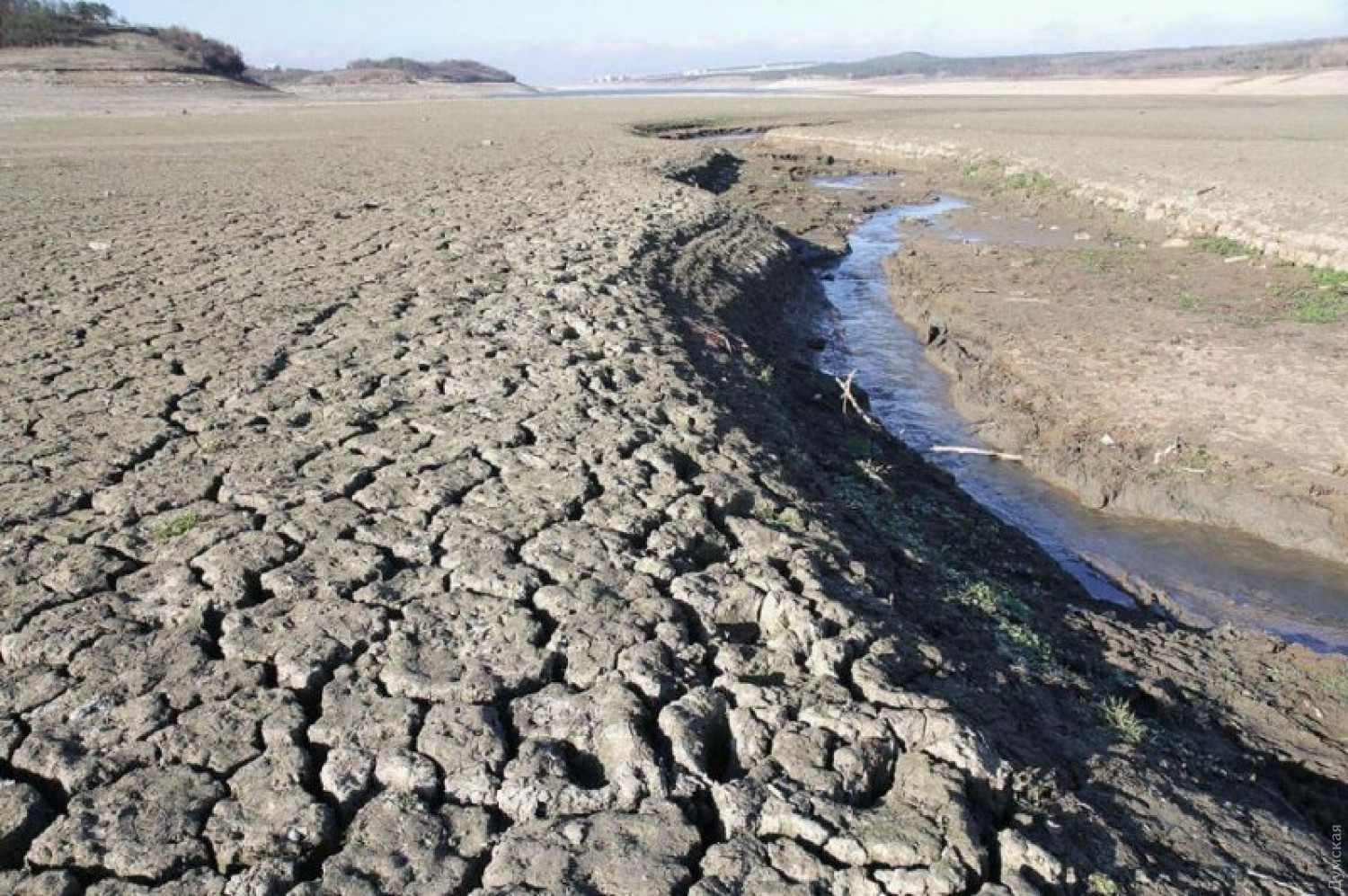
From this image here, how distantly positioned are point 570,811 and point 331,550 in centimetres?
191

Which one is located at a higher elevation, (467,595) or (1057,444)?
(467,595)

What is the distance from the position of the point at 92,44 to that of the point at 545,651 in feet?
214

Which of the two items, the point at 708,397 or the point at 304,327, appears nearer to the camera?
the point at 708,397

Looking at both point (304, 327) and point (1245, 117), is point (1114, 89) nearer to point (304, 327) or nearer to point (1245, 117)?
point (1245, 117)

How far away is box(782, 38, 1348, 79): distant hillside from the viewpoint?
107938 mm

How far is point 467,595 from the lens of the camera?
12.8 feet

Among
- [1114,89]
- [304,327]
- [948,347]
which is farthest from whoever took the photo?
[1114,89]

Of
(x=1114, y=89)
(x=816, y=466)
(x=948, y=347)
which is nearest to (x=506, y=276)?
(x=816, y=466)

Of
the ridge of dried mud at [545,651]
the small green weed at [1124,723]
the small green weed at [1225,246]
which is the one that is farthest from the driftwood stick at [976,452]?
the small green weed at [1225,246]

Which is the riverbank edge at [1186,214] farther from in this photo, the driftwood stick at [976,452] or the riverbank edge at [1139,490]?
the driftwood stick at [976,452]

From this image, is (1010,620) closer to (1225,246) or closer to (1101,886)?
(1101,886)

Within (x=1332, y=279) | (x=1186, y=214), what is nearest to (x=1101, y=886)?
(x=1332, y=279)

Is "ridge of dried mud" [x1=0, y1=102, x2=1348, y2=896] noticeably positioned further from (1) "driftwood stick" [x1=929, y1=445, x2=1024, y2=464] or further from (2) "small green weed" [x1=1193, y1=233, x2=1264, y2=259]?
(2) "small green weed" [x1=1193, y1=233, x2=1264, y2=259]

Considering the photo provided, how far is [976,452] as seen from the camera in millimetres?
8406
